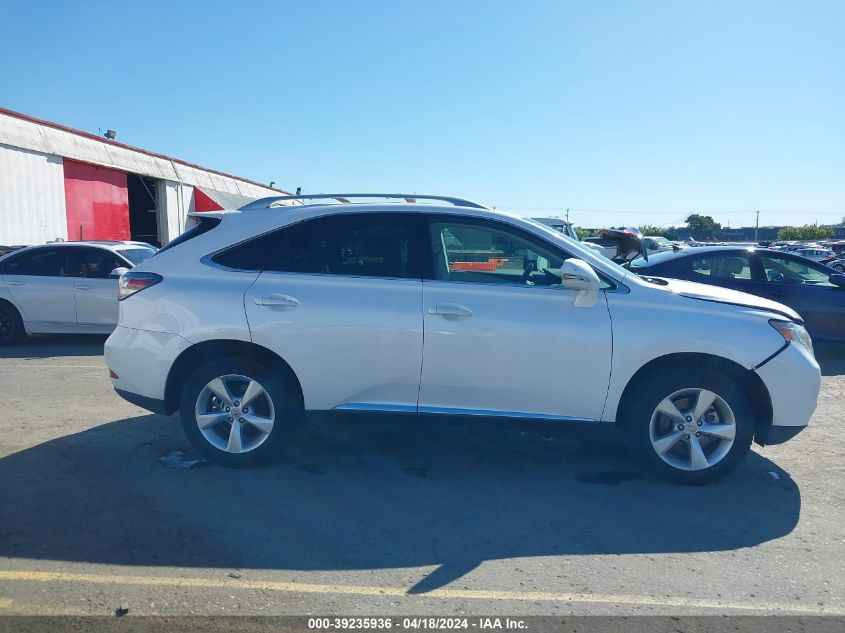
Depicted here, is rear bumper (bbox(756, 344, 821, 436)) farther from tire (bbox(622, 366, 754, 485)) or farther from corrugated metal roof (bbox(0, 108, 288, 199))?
corrugated metal roof (bbox(0, 108, 288, 199))

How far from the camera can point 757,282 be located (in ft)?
30.8

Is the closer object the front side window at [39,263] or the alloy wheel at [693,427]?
the alloy wheel at [693,427]

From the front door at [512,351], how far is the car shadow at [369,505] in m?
0.49

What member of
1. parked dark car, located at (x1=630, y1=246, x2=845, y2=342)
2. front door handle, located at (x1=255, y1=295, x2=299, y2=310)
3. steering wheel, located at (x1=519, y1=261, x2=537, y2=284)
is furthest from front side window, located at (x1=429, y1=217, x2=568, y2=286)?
parked dark car, located at (x1=630, y1=246, x2=845, y2=342)

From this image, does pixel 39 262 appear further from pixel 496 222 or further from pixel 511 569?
pixel 511 569

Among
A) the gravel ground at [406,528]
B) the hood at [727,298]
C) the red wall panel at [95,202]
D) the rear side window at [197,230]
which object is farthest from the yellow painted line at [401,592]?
the red wall panel at [95,202]

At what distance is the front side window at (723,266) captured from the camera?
31.0 ft

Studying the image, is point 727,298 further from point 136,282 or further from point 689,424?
point 136,282

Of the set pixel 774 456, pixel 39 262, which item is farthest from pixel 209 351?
pixel 39 262

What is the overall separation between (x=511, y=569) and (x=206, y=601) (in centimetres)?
154

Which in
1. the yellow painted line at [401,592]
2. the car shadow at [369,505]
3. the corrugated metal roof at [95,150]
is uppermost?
the corrugated metal roof at [95,150]

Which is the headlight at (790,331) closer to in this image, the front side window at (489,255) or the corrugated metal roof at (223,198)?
the front side window at (489,255)

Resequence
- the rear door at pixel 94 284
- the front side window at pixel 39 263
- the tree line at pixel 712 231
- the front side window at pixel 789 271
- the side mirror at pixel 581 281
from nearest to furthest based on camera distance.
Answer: the side mirror at pixel 581 281 < the front side window at pixel 789 271 < the rear door at pixel 94 284 < the front side window at pixel 39 263 < the tree line at pixel 712 231

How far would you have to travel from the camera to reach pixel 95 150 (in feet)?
69.4
